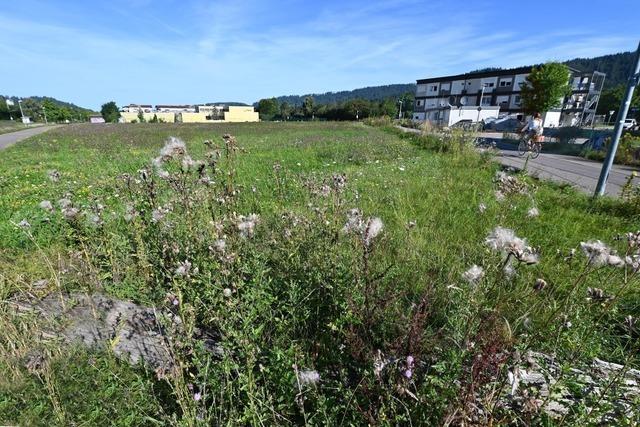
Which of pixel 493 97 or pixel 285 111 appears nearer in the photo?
pixel 493 97

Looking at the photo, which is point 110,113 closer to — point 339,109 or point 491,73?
point 339,109

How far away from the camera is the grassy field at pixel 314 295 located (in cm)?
180

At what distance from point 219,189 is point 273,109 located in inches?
5244

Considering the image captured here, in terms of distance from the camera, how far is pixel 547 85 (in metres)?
37.0

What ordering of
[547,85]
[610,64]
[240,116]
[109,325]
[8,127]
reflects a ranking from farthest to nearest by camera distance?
[610,64], [240,116], [8,127], [547,85], [109,325]

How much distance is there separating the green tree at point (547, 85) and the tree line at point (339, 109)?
4312 cm

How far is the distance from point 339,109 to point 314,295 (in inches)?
4154

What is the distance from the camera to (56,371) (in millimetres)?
2135

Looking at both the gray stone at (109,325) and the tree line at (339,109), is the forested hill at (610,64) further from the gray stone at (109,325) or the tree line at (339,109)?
the gray stone at (109,325)

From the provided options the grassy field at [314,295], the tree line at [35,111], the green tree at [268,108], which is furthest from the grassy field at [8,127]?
the green tree at [268,108]

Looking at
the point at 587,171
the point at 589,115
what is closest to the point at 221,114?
the point at 589,115

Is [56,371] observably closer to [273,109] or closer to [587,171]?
[587,171]

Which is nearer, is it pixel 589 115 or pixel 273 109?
pixel 589 115

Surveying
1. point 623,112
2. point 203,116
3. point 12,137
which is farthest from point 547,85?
point 203,116
